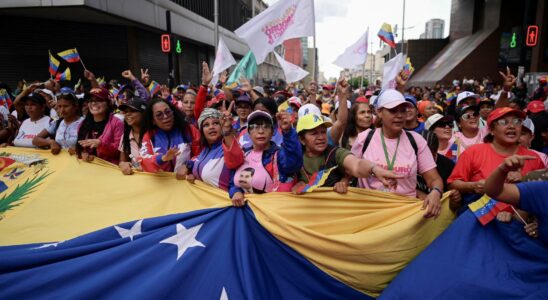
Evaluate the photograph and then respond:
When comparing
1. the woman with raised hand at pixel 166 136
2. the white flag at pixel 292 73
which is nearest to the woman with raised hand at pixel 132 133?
the woman with raised hand at pixel 166 136

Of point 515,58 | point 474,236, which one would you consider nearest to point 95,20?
point 474,236

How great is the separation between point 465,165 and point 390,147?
564mm

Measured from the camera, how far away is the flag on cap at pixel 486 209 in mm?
2316

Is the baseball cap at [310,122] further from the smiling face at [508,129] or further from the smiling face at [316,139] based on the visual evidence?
the smiling face at [508,129]

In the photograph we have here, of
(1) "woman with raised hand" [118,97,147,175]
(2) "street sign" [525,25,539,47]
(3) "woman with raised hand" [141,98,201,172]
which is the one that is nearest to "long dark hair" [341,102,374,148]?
(3) "woman with raised hand" [141,98,201,172]

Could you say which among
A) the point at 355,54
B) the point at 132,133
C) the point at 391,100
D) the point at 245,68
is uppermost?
the point at 355,54

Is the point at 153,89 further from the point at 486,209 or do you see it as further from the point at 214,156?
the point at 486,209

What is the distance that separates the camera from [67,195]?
A: 12.1 feet

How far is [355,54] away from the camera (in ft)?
30.7

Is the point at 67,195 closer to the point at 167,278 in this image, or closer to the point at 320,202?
the point at 167,278

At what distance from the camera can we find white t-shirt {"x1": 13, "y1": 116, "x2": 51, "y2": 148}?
4.69 meters

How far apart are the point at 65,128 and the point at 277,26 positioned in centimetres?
360

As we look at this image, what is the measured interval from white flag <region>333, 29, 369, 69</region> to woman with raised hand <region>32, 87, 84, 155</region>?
21.0 feet

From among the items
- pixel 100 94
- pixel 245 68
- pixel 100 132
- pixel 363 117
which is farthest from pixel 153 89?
pixel 363 117
